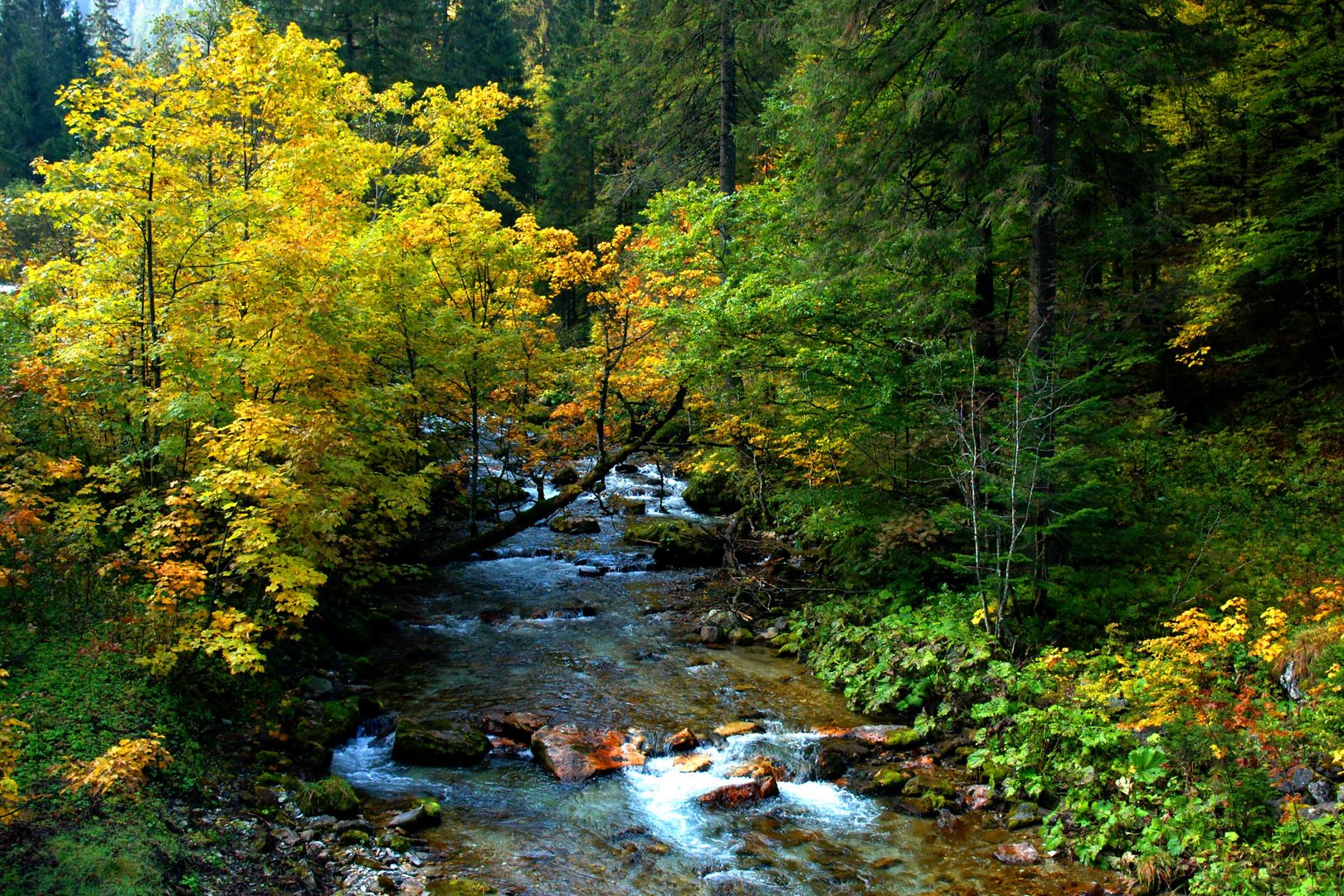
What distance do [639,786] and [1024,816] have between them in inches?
149

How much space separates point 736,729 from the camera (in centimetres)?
909

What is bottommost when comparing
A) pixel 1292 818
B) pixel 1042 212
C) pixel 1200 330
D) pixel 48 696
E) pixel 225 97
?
pixel 1292 818

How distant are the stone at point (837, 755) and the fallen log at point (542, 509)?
718cm

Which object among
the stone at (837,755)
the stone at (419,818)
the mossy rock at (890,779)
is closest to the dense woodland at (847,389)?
the stone at (837,755)

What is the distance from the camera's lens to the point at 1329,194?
12500 millimetres

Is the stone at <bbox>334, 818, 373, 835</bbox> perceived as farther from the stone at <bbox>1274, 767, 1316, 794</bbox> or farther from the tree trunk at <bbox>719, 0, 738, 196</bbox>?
the tree trunk at <bbox>719, 0, 738, 196</bbox>

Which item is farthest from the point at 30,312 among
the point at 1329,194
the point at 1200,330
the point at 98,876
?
the point at 1329,194

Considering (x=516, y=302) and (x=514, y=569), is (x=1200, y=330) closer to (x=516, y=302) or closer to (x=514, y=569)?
(x=516, y=302)

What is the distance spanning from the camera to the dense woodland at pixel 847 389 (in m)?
6.71

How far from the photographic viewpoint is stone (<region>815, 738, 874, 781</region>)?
319 inches

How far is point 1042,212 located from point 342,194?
11640 millimetres

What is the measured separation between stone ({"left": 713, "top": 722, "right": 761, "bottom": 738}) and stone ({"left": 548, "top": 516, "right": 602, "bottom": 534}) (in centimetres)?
997

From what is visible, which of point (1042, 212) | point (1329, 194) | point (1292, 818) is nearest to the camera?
point (1292, 818)

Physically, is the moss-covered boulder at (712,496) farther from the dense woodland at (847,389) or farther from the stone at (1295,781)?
the stone at (1295,781)
